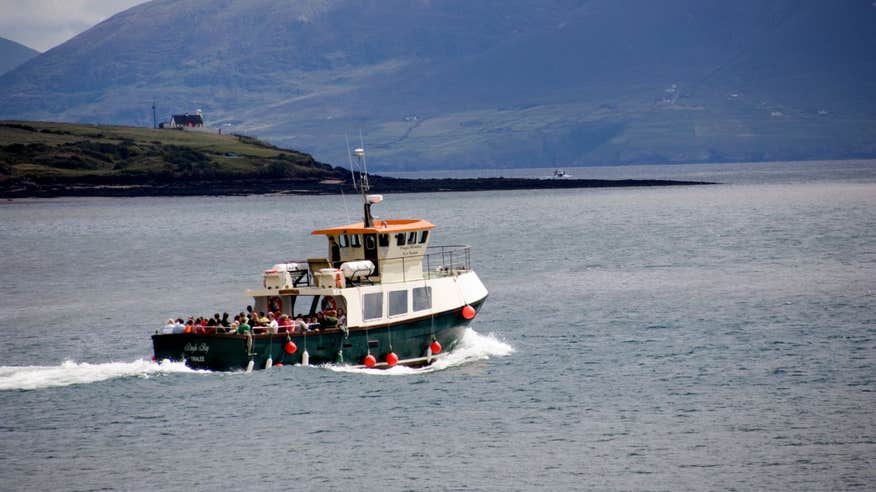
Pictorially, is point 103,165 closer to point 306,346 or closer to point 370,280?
point 370,280

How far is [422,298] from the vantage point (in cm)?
4547

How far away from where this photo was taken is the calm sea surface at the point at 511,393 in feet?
108

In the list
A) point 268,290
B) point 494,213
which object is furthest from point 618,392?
point 494,213

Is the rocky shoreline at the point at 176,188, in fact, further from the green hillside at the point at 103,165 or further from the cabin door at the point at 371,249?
the cabin door at the point at 371,249

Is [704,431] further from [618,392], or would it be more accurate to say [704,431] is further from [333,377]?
[333,377]

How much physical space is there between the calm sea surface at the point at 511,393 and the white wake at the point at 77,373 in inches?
3.3

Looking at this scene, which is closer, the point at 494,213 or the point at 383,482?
the point at 383,482

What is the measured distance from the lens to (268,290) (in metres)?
44.2

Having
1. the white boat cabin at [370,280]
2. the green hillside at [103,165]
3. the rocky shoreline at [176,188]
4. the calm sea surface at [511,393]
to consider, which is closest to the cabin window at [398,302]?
the white boat cabin at [370,280]

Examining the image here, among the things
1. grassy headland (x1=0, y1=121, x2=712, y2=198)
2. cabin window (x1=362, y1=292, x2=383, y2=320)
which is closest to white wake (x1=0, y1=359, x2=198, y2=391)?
cabin window (x1=362, y1=292, x2=383, y2=320)

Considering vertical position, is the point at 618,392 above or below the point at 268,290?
below

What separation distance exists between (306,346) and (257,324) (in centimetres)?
172

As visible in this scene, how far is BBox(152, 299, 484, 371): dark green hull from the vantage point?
41.5 metres

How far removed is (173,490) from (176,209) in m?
136
